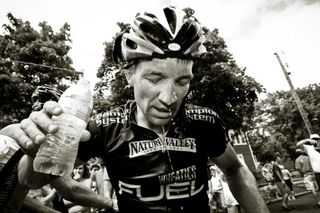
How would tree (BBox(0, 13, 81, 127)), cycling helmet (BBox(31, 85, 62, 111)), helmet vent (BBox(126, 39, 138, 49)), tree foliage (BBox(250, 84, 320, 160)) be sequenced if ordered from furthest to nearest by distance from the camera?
tree foliage (BBox(250, 84, 320, 160)) < tree (BBox(0, 13, 81, 127)) < cycling helmet (BBox(31, 85, 62, 111)) < helmet vent (BBox(126, 39, 138, 49))

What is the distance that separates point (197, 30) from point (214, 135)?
933mm

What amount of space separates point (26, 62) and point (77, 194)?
2267cm

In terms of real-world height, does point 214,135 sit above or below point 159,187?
above

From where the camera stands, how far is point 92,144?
2350 millimetres

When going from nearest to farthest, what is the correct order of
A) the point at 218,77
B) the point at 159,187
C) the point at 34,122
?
the point at 34,122 → the point at 159,187 → the point at 218,77

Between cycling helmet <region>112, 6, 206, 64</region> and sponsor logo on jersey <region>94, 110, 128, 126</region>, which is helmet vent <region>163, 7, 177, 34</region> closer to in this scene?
cycling helmet <region>112, 6, 206, 64</region>

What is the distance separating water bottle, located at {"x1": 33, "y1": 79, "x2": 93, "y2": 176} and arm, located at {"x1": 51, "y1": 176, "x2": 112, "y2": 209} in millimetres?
996

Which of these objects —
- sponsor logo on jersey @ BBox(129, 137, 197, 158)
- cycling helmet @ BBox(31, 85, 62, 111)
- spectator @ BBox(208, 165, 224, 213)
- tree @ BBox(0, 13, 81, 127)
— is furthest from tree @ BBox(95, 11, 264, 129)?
sponsor logo on jersey @ BBox(129, 137, 197, 158)

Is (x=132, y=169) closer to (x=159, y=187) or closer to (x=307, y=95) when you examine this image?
(x=159, y=187)

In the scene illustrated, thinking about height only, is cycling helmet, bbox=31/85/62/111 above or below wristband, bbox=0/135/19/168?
above

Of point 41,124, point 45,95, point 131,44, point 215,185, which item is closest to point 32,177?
point 41,124

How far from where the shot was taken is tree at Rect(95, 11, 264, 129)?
73.3 ft

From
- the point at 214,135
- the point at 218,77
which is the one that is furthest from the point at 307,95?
the point at 214,135

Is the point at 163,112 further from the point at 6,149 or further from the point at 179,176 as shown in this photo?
the point at 6,149
